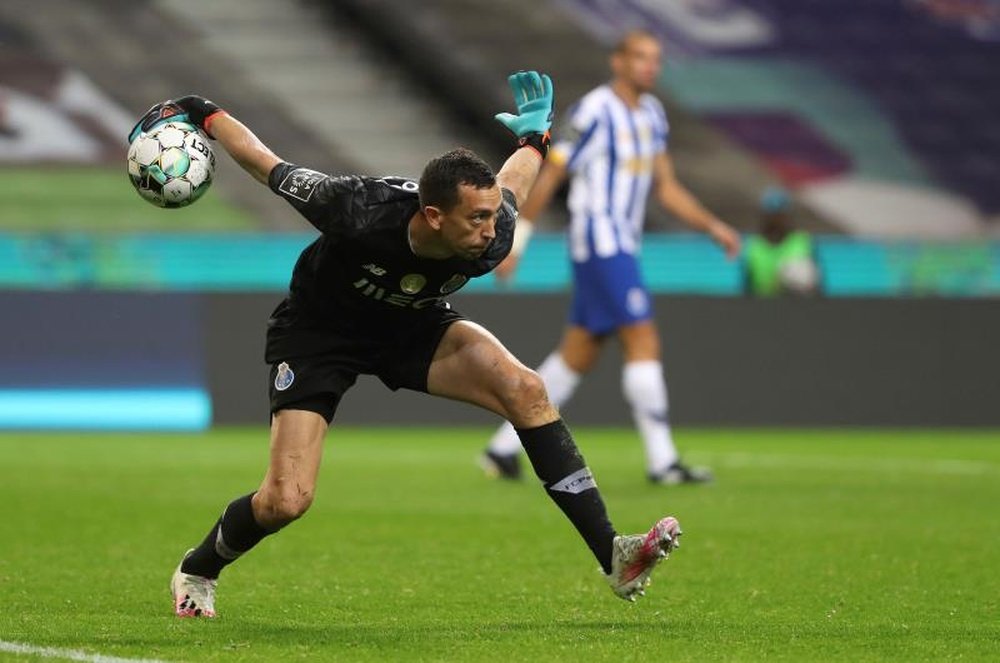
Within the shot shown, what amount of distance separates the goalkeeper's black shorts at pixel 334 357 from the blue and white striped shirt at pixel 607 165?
4.87 m

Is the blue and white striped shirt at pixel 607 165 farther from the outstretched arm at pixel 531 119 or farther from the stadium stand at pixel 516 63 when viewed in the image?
the stadium stand at pixel 516 63

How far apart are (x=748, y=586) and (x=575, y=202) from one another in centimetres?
463

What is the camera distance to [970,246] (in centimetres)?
1875

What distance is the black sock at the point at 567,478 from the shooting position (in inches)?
245

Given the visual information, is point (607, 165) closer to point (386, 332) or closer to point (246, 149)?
point (386, 332)

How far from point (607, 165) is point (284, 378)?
537 cm

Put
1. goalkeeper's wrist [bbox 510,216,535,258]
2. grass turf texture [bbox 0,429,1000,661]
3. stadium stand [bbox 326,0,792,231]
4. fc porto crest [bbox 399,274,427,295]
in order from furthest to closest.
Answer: stadium stand [bbox 326,0,792,231], goalkeeper's wrist [bbox 510,216,535,258], fc porto crest [bbox 399,274,427,295], grass turf texture [bbox 0,429,1000,661]

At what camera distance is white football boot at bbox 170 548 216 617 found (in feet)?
20.5

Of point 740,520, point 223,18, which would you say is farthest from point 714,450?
point 223,18

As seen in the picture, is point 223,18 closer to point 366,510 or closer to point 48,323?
point 48,323

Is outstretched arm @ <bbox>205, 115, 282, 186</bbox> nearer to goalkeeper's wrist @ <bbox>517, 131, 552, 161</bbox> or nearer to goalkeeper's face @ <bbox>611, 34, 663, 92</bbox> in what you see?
goalkeeper's wrist @ <bbox>517, 131, 552, 161</bbox>

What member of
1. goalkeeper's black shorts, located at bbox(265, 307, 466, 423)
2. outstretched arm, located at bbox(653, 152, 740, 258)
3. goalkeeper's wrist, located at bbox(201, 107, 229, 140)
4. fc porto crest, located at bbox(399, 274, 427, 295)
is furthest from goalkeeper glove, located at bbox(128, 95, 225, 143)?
outstretched arm, located at bbox(653, 152, 740, 258)

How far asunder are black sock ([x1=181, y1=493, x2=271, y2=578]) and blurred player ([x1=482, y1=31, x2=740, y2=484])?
511 centimetres

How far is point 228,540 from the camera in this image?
628cm
